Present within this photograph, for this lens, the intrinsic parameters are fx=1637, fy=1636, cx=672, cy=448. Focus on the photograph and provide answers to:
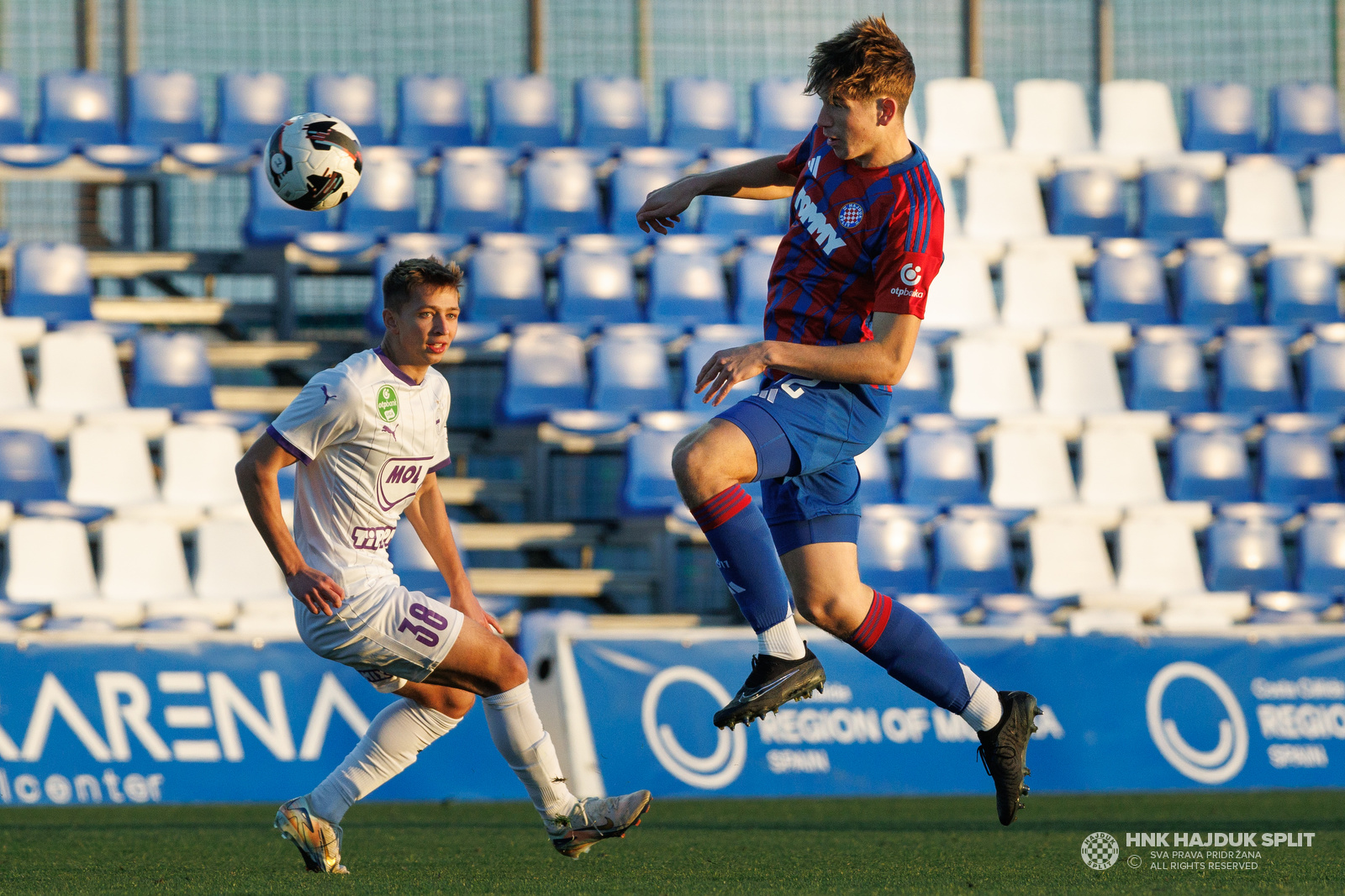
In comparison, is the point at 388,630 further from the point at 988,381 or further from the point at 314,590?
the point at 988,381

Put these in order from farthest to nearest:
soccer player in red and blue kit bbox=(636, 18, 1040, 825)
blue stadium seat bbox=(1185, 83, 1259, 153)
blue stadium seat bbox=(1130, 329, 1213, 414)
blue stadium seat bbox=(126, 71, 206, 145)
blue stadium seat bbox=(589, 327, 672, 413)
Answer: blue stadium seat bbox=(1185, 83, 1259, 153), blue stadium seat bbox=(126, 71, 206, 145), blue stadium seat bbox=(1130, 329, 1213, 414), blue stadium seat bbox=(589, 327, 672, 413), soccer player in red and blue kit bbox=(636, 18, 1040, 825)

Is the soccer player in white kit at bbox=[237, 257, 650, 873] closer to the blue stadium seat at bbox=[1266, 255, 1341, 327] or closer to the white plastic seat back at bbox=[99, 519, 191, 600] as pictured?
the white plastic seat back at bbox=[99, 519, 191, 600]

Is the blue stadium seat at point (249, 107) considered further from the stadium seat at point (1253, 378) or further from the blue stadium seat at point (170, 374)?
the stadium seat at point (1253, 378)

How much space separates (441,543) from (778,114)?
8624 millimetres

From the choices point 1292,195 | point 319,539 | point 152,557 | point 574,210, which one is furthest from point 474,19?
point 319,539

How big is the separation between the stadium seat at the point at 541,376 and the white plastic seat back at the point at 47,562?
9.39 feet

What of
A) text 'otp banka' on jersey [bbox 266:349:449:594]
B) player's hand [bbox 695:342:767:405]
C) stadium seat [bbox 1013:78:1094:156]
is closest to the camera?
player's hand [bbox 695:342:767:405]

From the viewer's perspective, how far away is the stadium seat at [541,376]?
36.1 feet

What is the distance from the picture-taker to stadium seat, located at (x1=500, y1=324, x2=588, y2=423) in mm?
11000

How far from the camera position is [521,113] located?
1292 cm

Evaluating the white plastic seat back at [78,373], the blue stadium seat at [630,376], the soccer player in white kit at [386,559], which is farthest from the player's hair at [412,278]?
the white plastic seat back at [78,373]

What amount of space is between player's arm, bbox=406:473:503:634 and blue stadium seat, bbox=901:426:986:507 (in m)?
6.17

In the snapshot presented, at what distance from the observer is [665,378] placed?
36.7 feet

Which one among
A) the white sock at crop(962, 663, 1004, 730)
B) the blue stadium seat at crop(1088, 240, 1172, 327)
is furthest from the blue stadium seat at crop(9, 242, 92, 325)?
the white sock at crop(962, 663, 1004, 730)
